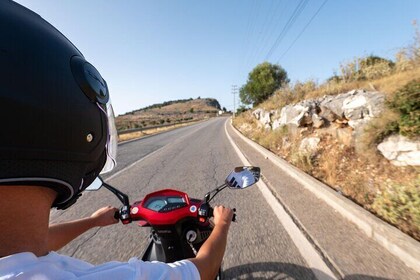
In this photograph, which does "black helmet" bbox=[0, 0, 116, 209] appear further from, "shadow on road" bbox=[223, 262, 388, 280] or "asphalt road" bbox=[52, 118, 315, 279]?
"asphalt road" bbox=[52, 118, 315, 279]

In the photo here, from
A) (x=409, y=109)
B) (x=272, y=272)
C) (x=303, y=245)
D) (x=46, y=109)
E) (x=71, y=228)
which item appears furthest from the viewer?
(x=409, y=109)

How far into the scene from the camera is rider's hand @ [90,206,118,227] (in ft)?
6.46

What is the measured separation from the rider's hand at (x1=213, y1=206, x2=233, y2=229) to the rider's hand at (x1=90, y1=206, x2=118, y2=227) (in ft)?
2.57

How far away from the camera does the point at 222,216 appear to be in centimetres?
168

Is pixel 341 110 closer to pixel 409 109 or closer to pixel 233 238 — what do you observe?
pixel 409 109

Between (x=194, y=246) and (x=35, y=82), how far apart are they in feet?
4.72

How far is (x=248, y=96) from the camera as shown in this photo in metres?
45.7

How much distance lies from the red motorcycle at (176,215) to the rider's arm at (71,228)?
80mm

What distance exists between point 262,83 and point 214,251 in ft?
142

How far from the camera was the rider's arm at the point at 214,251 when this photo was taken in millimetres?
1197

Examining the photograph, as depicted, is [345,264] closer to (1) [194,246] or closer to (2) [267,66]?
(1) [194,246]

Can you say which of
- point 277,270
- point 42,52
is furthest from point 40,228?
point 277,270

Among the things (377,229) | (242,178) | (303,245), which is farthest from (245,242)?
(242,178)

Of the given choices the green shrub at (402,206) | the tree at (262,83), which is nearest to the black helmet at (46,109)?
the green shrub at (402,206)
